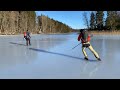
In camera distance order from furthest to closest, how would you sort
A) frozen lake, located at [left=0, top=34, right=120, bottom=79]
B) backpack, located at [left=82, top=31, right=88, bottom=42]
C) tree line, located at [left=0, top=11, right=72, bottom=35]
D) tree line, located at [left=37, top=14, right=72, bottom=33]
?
tree line, located at [left=0, top=11, right=72, bottom=35] → tree line, located at [left=37, top=14, right=72, bottom=33] → backpack, located at [left=82, top=31, right=88, bottom=42] → frozen lake, located at [left=0, top=34, right=120, bottom=79]

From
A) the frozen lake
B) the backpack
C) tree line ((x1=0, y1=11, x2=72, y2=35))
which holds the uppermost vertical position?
tree line ((x1=0, y1=11, x2=72, y2=35))

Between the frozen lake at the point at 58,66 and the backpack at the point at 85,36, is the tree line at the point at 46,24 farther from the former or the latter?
the backpack at the point at 85,36

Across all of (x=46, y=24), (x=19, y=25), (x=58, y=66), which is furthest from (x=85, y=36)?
(x=19, y=25)

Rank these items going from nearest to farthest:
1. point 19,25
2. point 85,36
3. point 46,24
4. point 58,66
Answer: point 58,66, point 85,36, point 46,24, point 19,25

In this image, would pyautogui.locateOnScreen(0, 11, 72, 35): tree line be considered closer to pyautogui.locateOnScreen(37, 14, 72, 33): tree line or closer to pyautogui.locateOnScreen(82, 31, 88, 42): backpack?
pyautogui.locateOnScreen(37, 14, 72, 33): tree line

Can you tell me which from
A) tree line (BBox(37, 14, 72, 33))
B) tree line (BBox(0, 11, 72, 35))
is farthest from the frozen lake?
tree line (BBox(0, 11, 72, 35))

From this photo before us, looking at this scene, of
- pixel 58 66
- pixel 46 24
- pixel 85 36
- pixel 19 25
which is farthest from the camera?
pixel 19 25

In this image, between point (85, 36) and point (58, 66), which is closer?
point (58, 66)

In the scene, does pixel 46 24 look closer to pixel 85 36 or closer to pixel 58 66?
pixel 85 36

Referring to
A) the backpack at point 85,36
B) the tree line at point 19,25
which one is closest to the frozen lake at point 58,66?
the backpack at point 85,36
